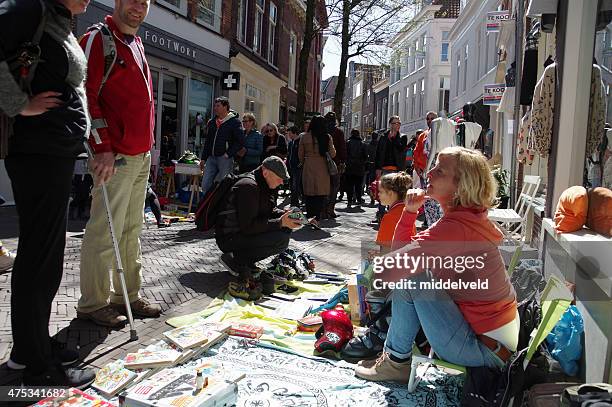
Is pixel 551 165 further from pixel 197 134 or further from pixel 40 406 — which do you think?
pixel 197 134

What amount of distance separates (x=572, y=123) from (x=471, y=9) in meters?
21.8

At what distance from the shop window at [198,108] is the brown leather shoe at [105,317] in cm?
1051

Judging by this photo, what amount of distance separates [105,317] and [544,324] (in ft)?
8.36

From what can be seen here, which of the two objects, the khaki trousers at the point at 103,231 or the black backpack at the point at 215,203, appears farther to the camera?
the black backpack at the point at 215,203

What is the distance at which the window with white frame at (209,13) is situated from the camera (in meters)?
13.6

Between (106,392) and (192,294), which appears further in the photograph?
(192,294)

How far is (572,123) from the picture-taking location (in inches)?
180

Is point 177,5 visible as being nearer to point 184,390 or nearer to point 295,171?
point 295,171

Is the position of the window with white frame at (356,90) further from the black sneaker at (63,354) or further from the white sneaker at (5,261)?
the black sneaker at (63,354)

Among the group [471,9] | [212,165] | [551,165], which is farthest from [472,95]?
[551,165]

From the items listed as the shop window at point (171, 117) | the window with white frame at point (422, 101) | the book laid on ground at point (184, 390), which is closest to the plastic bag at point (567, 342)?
the book laid on ground at point (184, 390)

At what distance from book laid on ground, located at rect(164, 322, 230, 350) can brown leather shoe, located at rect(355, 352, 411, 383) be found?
949 mm

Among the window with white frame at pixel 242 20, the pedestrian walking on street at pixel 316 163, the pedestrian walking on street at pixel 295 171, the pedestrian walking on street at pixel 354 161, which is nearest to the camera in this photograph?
the pedestrian walking on street at pixel 316 163

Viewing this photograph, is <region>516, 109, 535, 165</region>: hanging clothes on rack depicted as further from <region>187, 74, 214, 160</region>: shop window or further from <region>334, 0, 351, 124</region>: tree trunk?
<region>334, 0, 351, 124</region>: tree trunk
